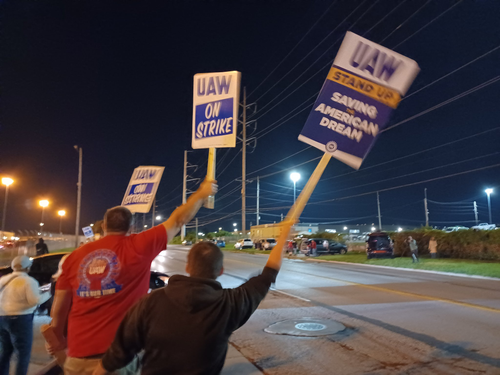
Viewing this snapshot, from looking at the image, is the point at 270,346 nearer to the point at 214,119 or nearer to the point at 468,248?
the point at 214,119

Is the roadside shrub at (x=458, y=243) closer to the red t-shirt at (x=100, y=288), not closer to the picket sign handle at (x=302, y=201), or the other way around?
the picket sign handle at (x=302, y=201)

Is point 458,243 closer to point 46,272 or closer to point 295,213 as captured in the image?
point 46,272

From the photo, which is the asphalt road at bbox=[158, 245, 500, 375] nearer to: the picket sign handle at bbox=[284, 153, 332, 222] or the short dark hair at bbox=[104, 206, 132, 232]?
the picket sign handle at bbox=[284, 153, 332, 222]

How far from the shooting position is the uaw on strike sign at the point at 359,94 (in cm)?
374

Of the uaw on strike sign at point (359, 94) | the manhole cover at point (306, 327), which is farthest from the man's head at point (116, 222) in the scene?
the manhole cover at point (306, 327)

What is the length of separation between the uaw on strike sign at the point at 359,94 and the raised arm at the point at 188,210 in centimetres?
121

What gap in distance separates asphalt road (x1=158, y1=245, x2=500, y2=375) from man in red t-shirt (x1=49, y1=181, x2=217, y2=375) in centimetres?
99

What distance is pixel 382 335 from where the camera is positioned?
690 centimetres

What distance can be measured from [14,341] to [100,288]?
269cm

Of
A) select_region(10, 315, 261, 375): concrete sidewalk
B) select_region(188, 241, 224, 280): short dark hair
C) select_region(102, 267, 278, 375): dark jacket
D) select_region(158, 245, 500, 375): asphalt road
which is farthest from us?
select_region(158, 245, 500, 375): asphalt road

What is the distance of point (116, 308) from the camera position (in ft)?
8.70

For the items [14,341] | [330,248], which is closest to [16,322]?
[14,341]

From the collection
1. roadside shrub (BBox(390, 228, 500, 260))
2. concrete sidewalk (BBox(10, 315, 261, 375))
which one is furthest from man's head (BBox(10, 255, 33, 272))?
roadside shrub (BBox(390, 228, 500, 260))

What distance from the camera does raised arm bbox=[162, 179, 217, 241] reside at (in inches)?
116
